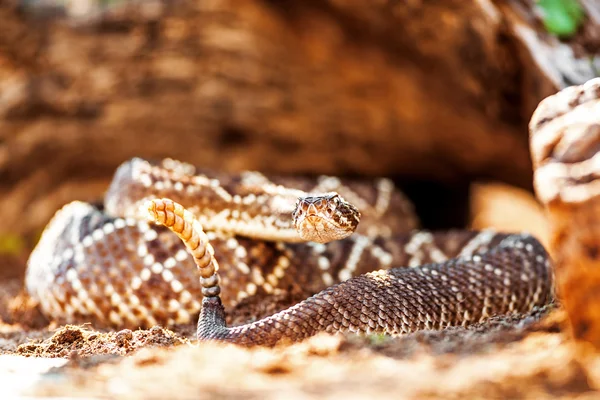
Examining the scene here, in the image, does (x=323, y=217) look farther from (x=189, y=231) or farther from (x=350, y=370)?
(x=350, y=370)

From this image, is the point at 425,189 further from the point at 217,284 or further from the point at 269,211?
the point at 217,284

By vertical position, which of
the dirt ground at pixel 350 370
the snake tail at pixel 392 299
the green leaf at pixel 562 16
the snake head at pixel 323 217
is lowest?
the dirt ground at pixel 350 370

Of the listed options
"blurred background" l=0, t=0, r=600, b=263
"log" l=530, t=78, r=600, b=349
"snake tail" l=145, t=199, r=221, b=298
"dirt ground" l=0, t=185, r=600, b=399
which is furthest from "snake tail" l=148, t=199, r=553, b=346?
"blurred background" l=0, t=0, r=600, b=263

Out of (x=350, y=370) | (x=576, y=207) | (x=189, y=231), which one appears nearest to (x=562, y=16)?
(x=576, y=207)

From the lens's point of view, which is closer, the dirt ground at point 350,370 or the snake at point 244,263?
the dirt ground at point 350,370

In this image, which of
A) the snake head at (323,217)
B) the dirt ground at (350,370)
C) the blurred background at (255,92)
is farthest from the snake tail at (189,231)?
the blurred background at (255,92)

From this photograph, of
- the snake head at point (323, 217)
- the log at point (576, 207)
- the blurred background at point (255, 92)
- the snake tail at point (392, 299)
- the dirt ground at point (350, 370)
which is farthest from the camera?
the blurred background at point (255, 92)

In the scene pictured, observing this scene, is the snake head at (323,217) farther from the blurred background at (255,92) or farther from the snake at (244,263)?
the blurred background at (255,92)
